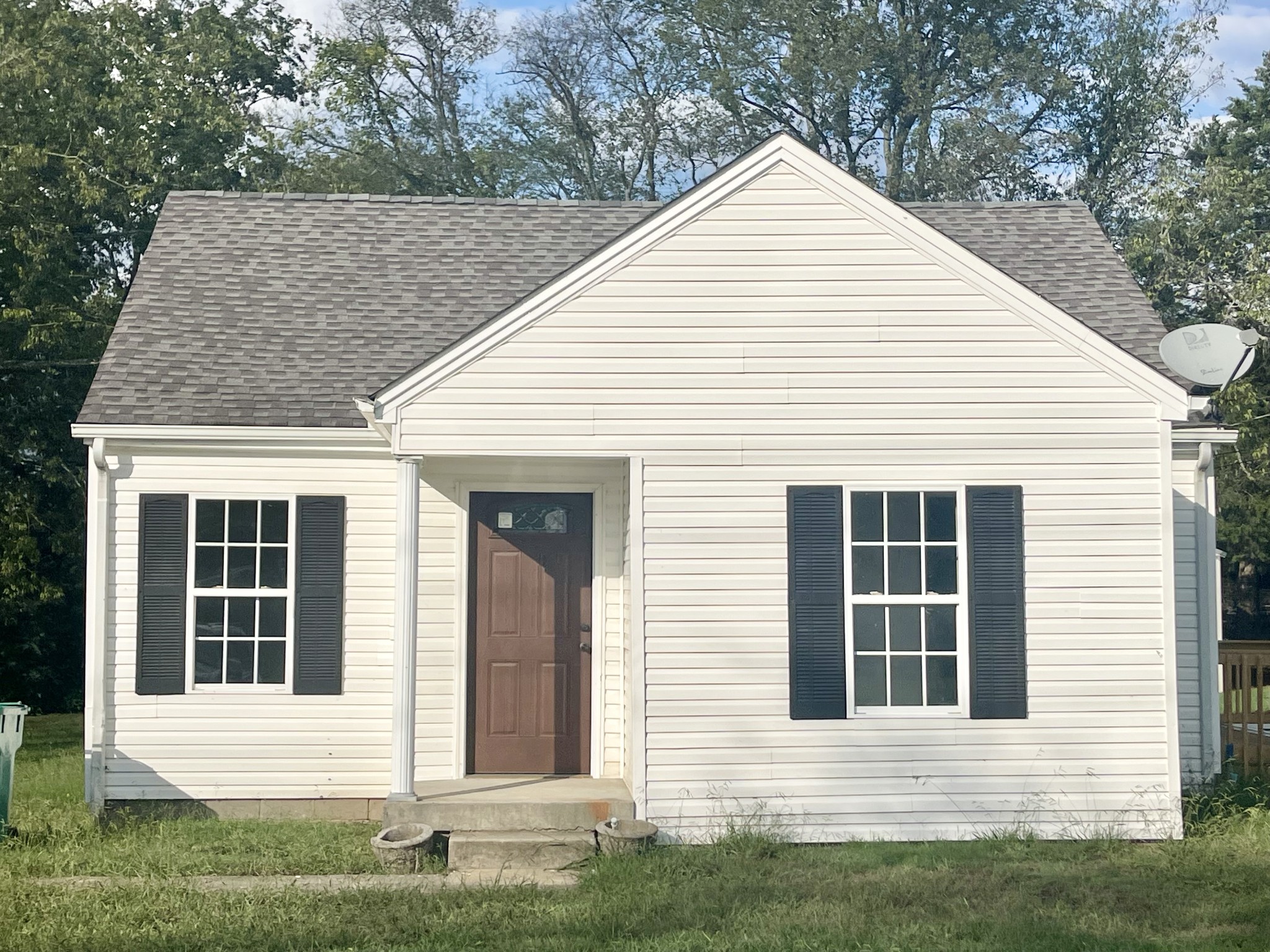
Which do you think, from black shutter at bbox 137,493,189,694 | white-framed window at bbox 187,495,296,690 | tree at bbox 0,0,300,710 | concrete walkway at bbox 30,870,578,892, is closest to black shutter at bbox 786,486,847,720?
concrete walkway at bbox 30,870,578,892

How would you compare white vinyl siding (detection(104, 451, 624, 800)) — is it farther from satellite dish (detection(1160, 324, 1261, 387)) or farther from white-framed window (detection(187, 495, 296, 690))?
satellite dish (detection(1160, 324, 1261, 387))

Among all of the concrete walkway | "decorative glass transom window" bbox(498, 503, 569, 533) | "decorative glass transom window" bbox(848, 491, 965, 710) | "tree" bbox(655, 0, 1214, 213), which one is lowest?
the concrete walkway

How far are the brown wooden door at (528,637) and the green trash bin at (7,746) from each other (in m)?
3.30

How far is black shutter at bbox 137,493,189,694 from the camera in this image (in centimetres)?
1080

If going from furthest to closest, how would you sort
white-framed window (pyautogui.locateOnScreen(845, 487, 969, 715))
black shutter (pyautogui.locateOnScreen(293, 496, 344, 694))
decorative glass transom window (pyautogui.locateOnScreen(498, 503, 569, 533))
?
decorative glass transom window (pyautogui.locateOnScreen(498, 503, 569, 533)) < black shutter (pyautogui.locateOnScreen(293, 496, 344, 694)) < white-framed window (pyautogui.locateOnScreen(845, 487, 969, 715))

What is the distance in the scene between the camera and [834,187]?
1018cm

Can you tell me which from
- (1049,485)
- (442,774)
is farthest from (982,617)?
(442,774)

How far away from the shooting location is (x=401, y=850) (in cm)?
909

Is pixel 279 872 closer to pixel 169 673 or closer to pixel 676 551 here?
pixel 169 673

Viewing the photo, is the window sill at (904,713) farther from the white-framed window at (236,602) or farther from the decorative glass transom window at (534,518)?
the white-framed window at (236,602)

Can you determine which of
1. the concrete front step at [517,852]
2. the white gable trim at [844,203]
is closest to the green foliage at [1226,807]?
the white gable trim at [844,203]

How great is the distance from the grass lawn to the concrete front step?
341mm

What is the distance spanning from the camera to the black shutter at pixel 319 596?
1091cm

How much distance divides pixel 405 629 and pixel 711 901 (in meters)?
3.08
